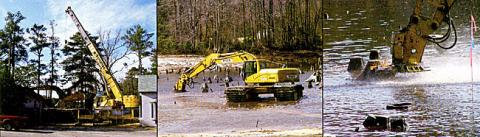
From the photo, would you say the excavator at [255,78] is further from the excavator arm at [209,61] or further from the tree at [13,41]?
the tree at [13,41]

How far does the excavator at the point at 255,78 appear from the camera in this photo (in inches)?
356

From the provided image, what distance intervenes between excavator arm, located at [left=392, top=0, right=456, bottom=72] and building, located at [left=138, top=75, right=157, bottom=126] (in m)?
2.95

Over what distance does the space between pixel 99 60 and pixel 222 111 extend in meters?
1.61

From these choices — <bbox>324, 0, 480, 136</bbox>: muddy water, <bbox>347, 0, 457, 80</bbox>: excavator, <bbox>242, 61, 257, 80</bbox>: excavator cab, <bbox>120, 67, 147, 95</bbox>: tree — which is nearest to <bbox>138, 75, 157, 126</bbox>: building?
<bbox>120, 67, 147, 95</bbox>: tree

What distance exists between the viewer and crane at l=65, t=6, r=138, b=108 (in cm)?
870

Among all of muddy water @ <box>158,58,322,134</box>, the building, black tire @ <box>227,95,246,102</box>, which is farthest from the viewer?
black tire @ <box>227,95,246,102</box>

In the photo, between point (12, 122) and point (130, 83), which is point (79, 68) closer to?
point (130, 83)

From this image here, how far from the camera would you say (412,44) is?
902cm

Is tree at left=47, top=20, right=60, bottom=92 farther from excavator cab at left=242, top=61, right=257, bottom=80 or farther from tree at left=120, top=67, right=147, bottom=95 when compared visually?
excavator cab at left=242, top=61, right=257, bottom=80

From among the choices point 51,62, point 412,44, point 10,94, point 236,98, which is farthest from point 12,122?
point 412,44

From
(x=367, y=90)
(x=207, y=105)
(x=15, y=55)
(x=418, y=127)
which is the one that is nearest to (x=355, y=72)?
(x=367, y=90)

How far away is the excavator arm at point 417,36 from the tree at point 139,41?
9.82 ft

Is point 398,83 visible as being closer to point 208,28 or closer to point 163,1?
point 208,28

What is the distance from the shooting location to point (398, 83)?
9070 mm
